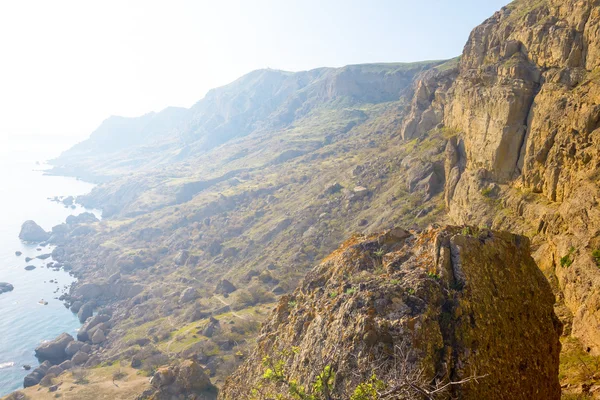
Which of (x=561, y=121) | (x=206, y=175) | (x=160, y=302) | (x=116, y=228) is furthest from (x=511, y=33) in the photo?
(x=206, y=175)

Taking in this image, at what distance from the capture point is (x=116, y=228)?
138 meters

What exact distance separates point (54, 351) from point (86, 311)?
18830 mm

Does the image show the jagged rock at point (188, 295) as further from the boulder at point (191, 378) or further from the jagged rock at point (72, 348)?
the boulder at point (191, 378)

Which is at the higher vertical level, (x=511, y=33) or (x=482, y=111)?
(x=511, y=33)

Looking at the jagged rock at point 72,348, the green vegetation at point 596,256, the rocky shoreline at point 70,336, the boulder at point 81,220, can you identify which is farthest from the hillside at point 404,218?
the boulder at point 81,220

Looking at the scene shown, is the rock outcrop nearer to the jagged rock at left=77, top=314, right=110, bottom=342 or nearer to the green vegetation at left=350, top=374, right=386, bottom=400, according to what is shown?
the green vegetation at left=350, top=374, right=386, bottom=400

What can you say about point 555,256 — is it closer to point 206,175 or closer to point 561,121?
point 561,121

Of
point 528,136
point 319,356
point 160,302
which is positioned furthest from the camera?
point 160,302

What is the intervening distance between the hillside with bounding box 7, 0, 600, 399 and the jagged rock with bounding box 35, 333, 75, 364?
23.5ft

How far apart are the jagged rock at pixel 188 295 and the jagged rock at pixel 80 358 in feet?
63.1

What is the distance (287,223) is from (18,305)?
66.6 m

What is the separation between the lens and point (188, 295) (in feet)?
254

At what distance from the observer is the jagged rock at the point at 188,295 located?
76.9 m

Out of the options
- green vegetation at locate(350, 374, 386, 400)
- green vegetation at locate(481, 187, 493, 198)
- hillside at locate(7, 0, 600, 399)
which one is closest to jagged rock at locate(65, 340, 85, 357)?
hillside at locate(7, 0, 600, 399)
